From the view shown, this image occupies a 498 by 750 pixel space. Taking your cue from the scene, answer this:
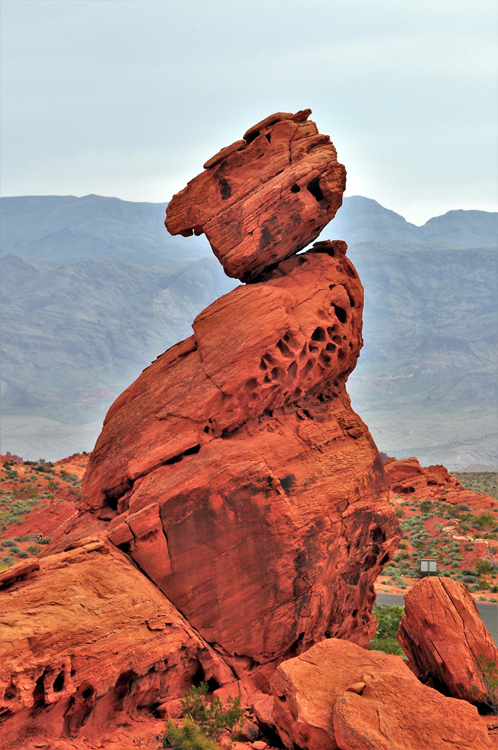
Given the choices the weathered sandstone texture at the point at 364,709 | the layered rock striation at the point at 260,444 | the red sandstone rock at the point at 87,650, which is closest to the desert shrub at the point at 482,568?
the layered rock striation at the point at 260,444

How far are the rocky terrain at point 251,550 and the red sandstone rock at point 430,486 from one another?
3653cm

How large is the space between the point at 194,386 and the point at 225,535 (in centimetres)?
371

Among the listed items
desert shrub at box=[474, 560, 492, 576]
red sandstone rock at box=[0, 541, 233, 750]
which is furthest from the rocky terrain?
desert shrub at box=[474, 560, 492, 576]

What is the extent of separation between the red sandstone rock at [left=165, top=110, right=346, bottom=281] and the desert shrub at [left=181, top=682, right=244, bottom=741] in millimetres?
10503

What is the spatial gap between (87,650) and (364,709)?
512cm

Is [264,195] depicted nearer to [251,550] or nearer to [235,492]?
[235,492]

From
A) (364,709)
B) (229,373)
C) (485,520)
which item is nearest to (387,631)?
(229,373)

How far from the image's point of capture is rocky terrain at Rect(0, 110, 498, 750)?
42.5ft

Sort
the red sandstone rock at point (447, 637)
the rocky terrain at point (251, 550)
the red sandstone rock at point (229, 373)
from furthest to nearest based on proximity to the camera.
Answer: the red sandstone rock at point (229, 373), the red sandstone rock at point (447, 637), the rocky terrain at point (251, 550)

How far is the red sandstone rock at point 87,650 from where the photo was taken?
12641 mm

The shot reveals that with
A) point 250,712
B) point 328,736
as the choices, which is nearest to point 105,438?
point 250,712

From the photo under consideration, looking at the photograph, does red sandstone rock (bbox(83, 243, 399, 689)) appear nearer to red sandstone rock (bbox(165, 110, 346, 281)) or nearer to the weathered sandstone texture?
red sandstone rock (bbox(165, 110, 346, 281))

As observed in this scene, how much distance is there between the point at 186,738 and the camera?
13.1m

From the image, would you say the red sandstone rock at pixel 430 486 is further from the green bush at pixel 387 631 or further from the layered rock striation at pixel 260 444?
the layered rock striation at pixel 260 444
